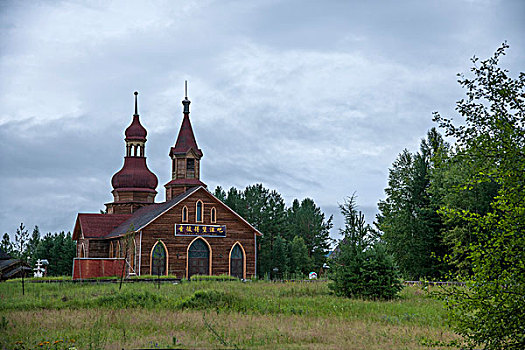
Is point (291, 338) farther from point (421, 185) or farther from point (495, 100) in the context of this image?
point (421, 185)

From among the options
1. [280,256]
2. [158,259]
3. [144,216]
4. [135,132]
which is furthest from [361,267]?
[280,256]

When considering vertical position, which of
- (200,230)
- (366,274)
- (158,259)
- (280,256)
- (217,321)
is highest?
(200,230)

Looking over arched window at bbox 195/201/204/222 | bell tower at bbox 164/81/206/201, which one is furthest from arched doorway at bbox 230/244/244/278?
bell tower at bbox 164/81/206/201

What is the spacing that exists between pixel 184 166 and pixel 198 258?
8.84m

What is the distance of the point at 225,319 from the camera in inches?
620

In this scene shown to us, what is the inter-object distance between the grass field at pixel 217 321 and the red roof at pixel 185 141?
80.4 feet

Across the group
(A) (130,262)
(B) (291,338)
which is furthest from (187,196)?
(B) (291,338)

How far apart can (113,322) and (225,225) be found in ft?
90.3

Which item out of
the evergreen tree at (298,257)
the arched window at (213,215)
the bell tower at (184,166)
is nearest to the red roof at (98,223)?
the bell tower at (184,166)

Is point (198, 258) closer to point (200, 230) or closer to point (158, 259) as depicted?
point (200, 230)

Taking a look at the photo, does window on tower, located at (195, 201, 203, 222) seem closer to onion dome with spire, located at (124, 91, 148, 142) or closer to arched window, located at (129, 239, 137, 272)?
arched window, located at (129, 239, 137, 272)

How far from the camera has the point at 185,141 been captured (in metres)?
47.2

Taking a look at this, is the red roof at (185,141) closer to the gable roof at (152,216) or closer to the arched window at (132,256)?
the gable roof at (152,216)

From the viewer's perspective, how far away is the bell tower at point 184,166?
46.4 m
